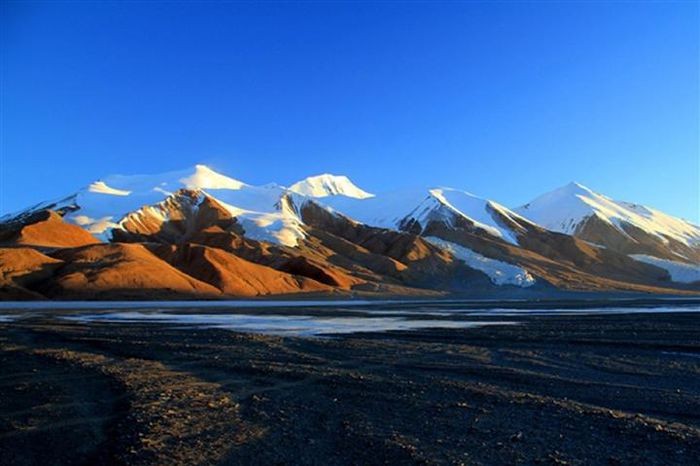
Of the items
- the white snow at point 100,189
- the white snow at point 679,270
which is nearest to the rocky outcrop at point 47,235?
the white snow at point 100,189

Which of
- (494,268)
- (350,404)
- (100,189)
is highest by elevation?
(100,189)

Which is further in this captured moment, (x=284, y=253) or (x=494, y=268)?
(x=494, y=268)

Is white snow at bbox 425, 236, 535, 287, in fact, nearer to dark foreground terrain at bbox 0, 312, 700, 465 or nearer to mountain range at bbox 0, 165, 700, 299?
mountain range at bbox 0, 165, 700, 299

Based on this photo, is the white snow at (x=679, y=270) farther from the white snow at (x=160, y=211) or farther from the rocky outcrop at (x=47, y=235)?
the rocky outcrop at (x=47, y=235)

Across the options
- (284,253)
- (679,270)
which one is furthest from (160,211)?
(679,270)

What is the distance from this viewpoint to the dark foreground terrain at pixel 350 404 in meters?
7.44

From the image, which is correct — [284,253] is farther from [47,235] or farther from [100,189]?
[100,189]

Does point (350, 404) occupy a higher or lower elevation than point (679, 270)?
higher

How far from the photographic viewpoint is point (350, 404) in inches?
408

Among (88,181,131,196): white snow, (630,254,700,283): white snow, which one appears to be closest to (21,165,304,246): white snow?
(88,181,131,196): white snow

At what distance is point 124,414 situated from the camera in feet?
30.7

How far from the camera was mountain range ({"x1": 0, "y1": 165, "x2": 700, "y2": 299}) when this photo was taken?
251 ft

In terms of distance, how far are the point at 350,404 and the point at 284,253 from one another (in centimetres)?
10516

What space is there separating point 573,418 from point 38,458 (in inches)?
275
